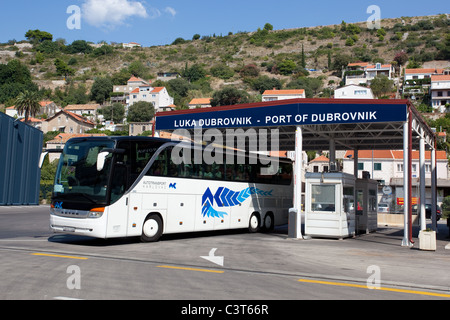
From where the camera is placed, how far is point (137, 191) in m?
14.5

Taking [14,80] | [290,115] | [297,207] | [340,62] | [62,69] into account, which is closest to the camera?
[297,207]

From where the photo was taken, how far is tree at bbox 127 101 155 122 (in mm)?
117875

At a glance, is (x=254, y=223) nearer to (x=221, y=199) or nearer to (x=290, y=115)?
(x=221, y=199)

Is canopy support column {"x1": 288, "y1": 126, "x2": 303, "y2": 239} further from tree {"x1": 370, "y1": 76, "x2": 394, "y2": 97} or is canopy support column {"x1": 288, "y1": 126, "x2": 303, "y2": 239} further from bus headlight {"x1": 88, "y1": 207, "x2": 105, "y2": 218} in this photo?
tree {"x1": 370, "y1": 76, "x2": 394, "y2": 97}

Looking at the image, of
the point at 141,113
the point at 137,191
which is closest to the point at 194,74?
the point at 141,113

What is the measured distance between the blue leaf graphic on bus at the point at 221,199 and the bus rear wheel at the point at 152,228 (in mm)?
2398

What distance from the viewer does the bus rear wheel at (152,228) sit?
597 inches

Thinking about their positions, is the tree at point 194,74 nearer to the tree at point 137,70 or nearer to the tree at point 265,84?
the tree at point 137,70

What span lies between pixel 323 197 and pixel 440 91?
103992 mm

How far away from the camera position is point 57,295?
6.89 meters

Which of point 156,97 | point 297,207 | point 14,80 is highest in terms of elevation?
point 14,80

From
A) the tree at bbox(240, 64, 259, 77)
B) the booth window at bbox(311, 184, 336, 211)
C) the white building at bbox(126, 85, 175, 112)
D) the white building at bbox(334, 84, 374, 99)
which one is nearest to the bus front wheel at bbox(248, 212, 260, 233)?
the booth window at bbox(311, 184, 336, 211)
